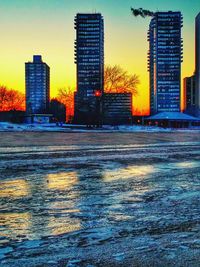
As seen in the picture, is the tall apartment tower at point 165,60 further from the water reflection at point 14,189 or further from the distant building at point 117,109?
the water reflection at point 14,189

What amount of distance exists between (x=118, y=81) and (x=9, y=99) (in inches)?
1824

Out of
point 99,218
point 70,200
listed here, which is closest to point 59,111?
point 70,200

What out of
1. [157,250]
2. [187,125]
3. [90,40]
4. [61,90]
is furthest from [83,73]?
[157,250]

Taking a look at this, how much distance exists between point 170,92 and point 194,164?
13780 centimetres

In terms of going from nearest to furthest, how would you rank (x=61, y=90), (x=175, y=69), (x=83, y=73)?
(x=61, y=90)
(x=83, y=73)
(x=175, y=69)

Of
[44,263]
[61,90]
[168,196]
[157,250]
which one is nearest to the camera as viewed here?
[44,263]

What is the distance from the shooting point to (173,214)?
564 cm

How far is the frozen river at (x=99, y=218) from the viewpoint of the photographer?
3.89m

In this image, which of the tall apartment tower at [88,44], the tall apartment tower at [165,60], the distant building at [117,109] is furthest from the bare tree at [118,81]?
the tall apartment tower at [165,60]

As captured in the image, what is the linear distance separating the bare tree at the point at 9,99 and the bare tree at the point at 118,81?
143ft

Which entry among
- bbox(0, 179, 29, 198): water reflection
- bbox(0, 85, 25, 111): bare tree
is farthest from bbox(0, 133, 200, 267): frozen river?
bbox(0, 85, 25, 111): bare tree

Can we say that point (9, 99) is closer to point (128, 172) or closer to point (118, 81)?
point (118, 81)

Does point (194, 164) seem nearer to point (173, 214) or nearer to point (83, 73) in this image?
point (173, 214)

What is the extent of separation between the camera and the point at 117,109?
4523 inches
